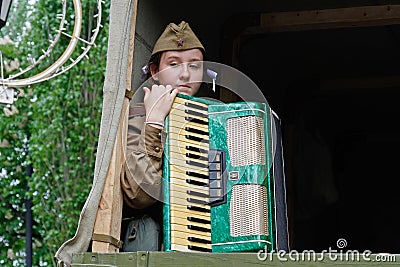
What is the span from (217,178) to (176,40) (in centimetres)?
80

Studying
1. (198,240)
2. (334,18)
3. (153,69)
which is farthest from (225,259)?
(334,18)

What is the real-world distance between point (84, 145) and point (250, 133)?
771 centimetres

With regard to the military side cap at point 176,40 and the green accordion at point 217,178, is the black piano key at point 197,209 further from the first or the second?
the military side cap at point 176,40

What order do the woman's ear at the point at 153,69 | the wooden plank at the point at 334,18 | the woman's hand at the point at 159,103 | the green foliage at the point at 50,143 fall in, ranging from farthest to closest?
the green foliage at the point at 50,143, the wooden plank at the point at 334,18, the woman's ear at the point at 153,69, the woman's hand at the point at 159,103

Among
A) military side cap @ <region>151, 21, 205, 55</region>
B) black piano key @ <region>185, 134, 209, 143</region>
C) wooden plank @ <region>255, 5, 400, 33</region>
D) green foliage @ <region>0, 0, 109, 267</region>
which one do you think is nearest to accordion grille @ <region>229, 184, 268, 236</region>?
black piano key @ <region>185, 134, 209, 143</region>

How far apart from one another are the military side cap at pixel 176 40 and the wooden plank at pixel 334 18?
195 centimetres

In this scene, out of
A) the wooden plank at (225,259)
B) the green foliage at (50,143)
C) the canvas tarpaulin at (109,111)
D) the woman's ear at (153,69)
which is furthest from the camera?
the green foliage at (50,143)

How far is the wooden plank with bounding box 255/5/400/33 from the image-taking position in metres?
6.48

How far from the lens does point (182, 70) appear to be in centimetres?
466

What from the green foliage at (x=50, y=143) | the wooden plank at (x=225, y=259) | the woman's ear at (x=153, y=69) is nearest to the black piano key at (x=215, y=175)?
the wooden plank at (x=225, y=259)

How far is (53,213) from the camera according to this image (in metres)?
11.8

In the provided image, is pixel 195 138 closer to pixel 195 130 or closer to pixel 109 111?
pixel 195 130

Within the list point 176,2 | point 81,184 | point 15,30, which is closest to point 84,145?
point 81,184

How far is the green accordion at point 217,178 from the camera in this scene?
4246 millimetres
